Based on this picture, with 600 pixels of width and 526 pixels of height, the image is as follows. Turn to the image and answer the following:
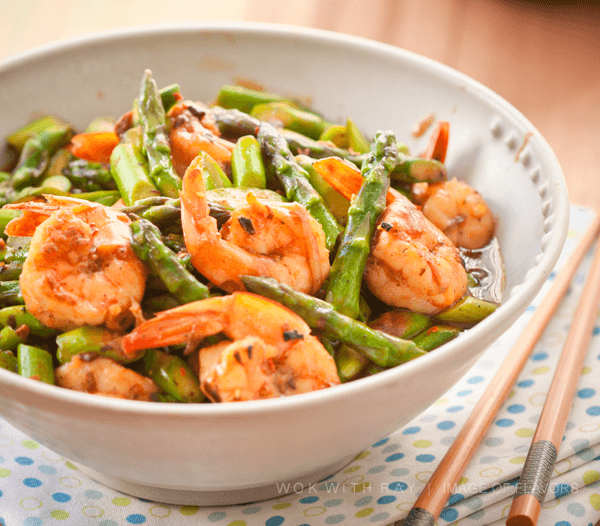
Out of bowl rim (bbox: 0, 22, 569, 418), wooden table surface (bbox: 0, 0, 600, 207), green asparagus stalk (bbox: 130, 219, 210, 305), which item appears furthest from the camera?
wooden table surface (bbox: 0, 0, 600, 207)

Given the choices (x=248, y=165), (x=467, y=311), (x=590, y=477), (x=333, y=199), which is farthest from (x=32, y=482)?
(x=590, y=477)

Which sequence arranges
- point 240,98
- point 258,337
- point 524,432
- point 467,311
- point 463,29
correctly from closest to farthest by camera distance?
1. point 258,337
2. point 467,311
3. point 524,432
4. point 240,98
5. point 463,29

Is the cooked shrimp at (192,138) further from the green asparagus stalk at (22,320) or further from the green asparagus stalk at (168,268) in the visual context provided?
the green asparagus stalk at (22,320)

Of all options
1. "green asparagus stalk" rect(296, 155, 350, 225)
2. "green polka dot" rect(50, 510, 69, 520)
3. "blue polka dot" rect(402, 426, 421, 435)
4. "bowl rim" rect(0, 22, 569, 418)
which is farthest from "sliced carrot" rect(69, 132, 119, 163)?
"blue polka dot" rect(402, 426, 421, 435)

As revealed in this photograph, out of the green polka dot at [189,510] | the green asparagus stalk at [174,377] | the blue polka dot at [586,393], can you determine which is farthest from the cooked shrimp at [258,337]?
the blue polka dot at [586,393]

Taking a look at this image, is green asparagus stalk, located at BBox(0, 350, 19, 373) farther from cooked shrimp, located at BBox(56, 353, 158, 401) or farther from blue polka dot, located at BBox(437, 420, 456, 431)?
blue polka dot, located at BBox(437, 420, 456, 431)

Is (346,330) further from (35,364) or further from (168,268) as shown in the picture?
(35,364)
